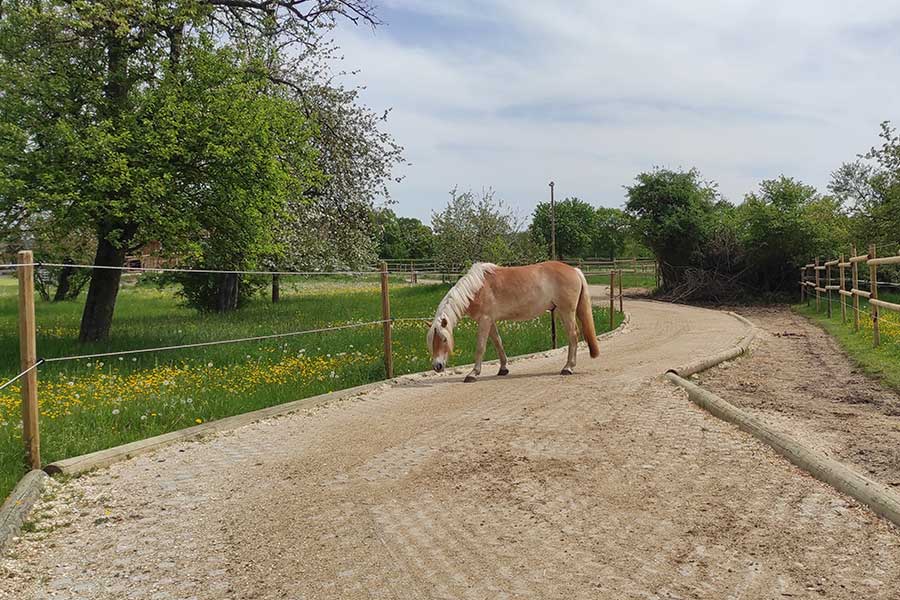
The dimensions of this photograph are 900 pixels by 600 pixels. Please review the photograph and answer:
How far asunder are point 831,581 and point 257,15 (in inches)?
603

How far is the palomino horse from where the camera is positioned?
796 cm

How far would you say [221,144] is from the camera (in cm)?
984

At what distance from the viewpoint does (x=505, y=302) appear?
844 cm

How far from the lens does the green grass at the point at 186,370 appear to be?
5348 millimetres

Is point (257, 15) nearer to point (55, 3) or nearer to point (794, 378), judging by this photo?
point (55, 3)

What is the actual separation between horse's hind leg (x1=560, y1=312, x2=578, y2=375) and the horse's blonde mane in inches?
50.0

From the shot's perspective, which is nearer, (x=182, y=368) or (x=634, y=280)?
(x=182, y=368)

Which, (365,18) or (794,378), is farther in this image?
(365,18)

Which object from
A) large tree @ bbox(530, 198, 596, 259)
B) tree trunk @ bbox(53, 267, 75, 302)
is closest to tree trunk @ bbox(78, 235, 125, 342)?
tree trunk @ bbox(53, 267, 75, 302)

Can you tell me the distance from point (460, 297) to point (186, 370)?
3.67 meters

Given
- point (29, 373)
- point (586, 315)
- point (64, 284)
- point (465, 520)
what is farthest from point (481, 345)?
point (64, 284)

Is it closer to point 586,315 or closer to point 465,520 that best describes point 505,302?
point 586,315

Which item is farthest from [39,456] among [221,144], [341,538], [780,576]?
[221,144]

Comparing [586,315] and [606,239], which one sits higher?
[606,239]
